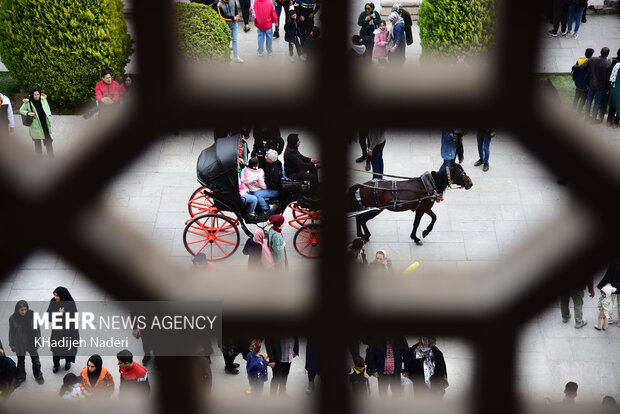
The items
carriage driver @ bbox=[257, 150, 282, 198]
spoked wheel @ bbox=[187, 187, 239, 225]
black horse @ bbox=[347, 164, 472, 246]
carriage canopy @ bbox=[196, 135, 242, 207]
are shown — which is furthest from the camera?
spoked wheel @ bbox=[187, 187, 239, 225]

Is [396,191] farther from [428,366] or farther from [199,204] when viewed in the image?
[428,366]

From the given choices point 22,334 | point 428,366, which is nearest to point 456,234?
point 428,366

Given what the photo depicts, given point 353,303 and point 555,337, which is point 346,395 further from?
point 555,337

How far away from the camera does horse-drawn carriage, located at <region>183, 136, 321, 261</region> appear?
762 centimetres

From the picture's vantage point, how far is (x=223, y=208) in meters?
8.77

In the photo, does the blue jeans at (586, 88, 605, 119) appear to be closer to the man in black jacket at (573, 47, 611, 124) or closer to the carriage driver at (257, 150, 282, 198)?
the man in black jacket at (573, 47, 611, 124)

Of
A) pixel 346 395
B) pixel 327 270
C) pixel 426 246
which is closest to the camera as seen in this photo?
pixel 327 270

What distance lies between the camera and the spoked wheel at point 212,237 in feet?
30.1

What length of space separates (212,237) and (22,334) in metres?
2.54

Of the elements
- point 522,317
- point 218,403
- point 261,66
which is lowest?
point 218,403

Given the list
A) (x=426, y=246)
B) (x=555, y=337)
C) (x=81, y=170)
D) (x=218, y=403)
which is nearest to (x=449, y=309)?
(x=218, y=403)

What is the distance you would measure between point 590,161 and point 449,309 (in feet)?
0.97

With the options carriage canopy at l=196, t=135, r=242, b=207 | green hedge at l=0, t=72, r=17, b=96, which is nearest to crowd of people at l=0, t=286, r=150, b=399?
carriage canopy at l=196, t=135, r=242, b=207

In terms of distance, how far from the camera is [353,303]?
1.24 meters
